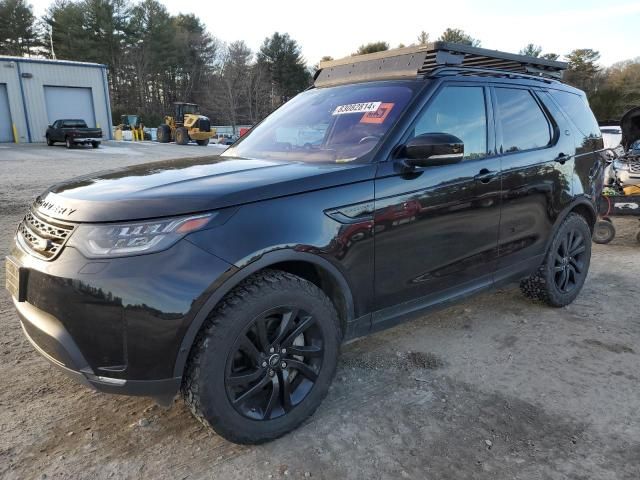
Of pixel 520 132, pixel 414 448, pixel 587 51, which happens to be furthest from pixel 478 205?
pixel 587 51

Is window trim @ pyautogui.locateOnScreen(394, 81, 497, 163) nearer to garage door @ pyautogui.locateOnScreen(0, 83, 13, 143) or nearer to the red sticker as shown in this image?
the red sticker

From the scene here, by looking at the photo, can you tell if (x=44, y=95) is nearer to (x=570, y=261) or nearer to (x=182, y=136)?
(x=182, y=136)

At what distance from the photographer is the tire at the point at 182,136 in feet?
96.3

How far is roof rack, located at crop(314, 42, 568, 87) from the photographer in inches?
124

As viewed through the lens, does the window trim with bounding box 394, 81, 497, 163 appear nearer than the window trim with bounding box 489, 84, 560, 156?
Yes

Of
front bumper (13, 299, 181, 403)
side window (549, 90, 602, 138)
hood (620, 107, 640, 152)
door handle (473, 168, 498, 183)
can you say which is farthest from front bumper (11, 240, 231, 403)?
hood (620, 107, 640, 152)

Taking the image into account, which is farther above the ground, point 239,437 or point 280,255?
point 280,255

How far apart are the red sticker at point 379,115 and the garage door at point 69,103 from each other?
32.9m

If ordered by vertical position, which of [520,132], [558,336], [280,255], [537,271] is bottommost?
[558,336]

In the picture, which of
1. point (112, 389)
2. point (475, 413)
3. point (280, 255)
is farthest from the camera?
point (475, 413)

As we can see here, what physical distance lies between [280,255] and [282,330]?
378 mm

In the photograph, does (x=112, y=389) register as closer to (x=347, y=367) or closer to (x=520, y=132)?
(x=347, y=367)

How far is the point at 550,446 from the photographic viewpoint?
242 cm

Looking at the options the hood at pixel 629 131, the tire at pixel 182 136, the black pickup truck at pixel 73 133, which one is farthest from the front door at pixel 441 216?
the tire at pixel 182 136
